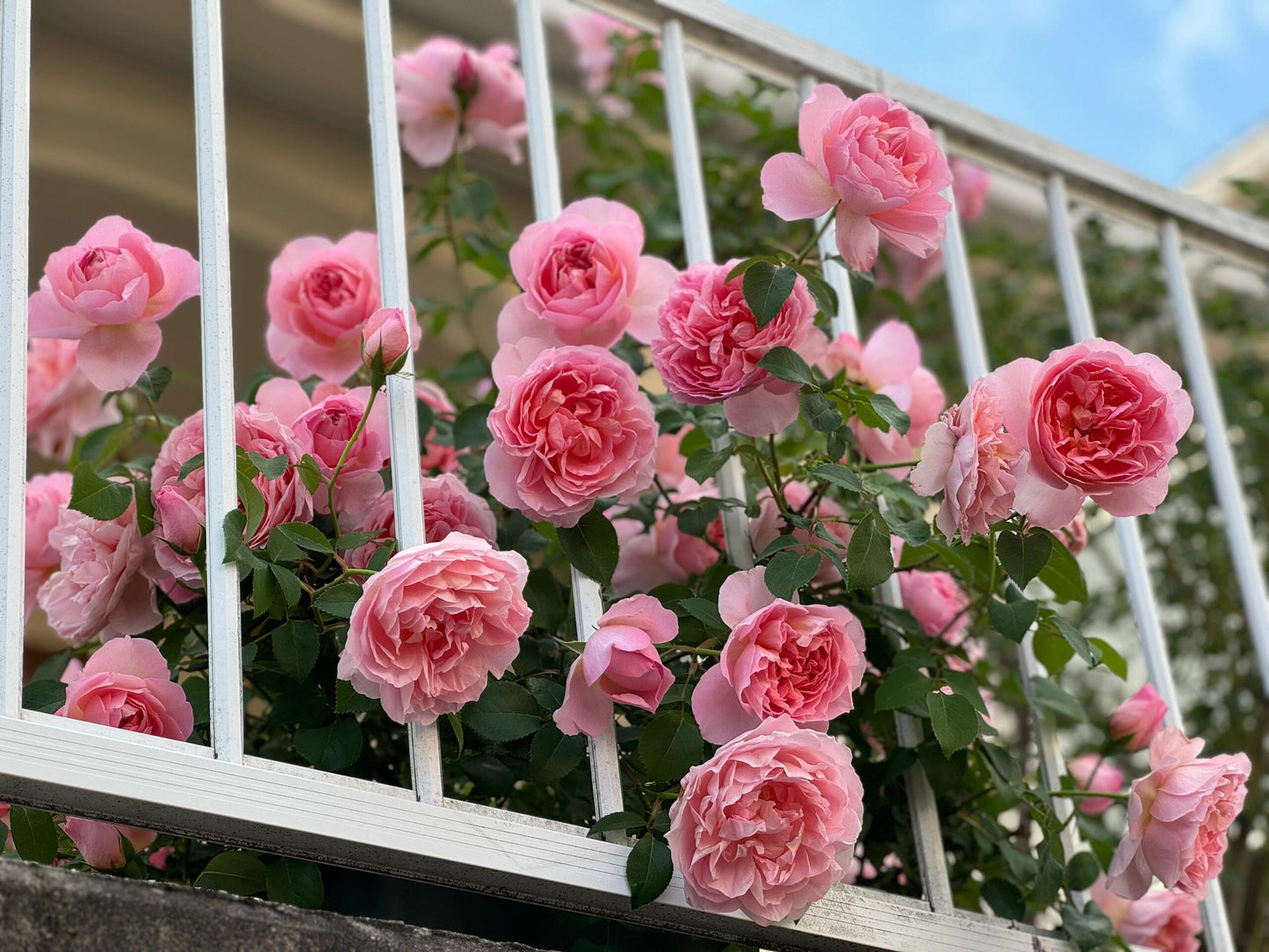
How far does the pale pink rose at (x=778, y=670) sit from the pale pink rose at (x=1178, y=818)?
0.30 m

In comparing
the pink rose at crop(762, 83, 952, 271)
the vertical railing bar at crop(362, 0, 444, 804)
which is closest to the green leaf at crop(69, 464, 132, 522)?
the vertical railing bar at crop(362, 0, 444, 804)

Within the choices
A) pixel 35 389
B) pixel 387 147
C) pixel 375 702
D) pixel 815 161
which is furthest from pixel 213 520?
pixel 35 389

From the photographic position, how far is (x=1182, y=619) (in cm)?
301

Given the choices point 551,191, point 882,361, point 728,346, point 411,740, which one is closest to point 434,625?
point 411,740

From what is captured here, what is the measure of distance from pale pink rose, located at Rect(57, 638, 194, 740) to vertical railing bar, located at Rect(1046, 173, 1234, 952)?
32.1 inches

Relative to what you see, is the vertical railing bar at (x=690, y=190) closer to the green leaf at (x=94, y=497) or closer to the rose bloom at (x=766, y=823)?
the rose bloom at (x=766, y=823)

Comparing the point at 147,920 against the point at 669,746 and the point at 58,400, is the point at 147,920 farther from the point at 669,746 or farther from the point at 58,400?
the point at 58,400

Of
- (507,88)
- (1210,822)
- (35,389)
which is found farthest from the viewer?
(507,88)

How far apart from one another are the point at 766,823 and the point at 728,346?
0.36 m

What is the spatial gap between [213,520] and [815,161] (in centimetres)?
53

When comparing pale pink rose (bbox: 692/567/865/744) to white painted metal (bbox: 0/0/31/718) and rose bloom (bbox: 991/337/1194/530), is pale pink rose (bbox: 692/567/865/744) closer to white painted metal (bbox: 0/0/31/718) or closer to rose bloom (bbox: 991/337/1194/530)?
rose bloom (bbox: 991/337/1194/530)

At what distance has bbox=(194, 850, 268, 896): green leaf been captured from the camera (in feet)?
3.20

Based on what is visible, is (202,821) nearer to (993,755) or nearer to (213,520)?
(213,520)

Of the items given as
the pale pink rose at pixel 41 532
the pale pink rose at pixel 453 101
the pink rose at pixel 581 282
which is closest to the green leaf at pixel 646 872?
the pink rose at pixel 581 282
